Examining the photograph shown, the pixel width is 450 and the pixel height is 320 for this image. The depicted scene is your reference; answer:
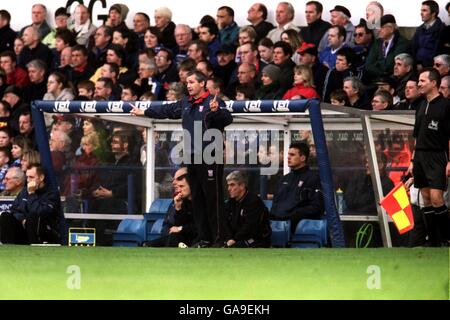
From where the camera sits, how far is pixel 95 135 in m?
13.4

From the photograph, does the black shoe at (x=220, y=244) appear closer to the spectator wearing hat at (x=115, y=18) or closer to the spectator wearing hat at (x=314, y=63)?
the spectator wearing hat at (x=314, y=63)

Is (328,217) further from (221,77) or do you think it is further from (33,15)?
(33,15)

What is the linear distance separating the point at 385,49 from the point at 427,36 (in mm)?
489

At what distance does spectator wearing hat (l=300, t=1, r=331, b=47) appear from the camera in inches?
615

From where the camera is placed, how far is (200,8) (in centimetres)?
1727

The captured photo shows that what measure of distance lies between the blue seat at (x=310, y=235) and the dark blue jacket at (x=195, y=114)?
1.19 metres

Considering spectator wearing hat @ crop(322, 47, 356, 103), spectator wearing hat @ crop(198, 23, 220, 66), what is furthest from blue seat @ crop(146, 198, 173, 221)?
spectator wearing hat @ crop(198, 23, 220, 66)

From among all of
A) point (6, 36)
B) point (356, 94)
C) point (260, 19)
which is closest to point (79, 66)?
point (6, 36)

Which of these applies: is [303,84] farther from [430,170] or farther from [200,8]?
[200,8]

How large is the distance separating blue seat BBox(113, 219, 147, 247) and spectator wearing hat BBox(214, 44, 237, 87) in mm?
2978

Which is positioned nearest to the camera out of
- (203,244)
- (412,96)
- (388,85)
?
(203,244)

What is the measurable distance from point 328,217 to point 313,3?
4.36m
